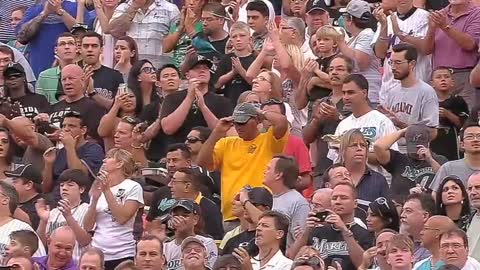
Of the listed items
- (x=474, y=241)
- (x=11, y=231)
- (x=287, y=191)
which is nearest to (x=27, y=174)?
(x=11, y=231)

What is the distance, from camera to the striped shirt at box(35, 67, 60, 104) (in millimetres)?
17688

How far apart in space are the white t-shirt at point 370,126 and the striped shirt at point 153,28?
3.49m

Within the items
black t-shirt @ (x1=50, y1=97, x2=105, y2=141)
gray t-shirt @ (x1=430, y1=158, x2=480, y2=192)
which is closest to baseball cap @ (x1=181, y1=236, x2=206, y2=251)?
gray t-shirt @ (x1=430, y1=158, x2=480, y2=192)

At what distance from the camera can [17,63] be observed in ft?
57.5

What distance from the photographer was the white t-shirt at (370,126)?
49.4ft

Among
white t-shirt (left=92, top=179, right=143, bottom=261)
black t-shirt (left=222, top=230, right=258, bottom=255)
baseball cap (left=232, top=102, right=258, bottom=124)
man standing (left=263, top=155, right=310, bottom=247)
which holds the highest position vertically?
baseball cap (left=232, top=102, right=258, bottom=124)

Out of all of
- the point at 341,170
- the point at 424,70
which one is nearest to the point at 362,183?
the point at 341,170

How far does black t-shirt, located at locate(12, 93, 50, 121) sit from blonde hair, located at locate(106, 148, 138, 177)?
187cm

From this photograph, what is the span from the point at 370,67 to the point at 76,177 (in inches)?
135

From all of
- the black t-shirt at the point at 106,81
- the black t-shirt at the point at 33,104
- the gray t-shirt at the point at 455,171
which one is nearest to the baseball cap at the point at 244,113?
the gray t-shirt at the point at 455,171

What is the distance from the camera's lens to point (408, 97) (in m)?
15.7

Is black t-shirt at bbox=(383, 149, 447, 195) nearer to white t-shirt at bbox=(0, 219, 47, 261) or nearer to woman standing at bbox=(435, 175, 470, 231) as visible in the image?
woman standing at bbox=(435, 175, 470, 231)

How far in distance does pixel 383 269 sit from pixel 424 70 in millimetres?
4259

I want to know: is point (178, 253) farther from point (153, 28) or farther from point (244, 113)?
point (153, 28)
